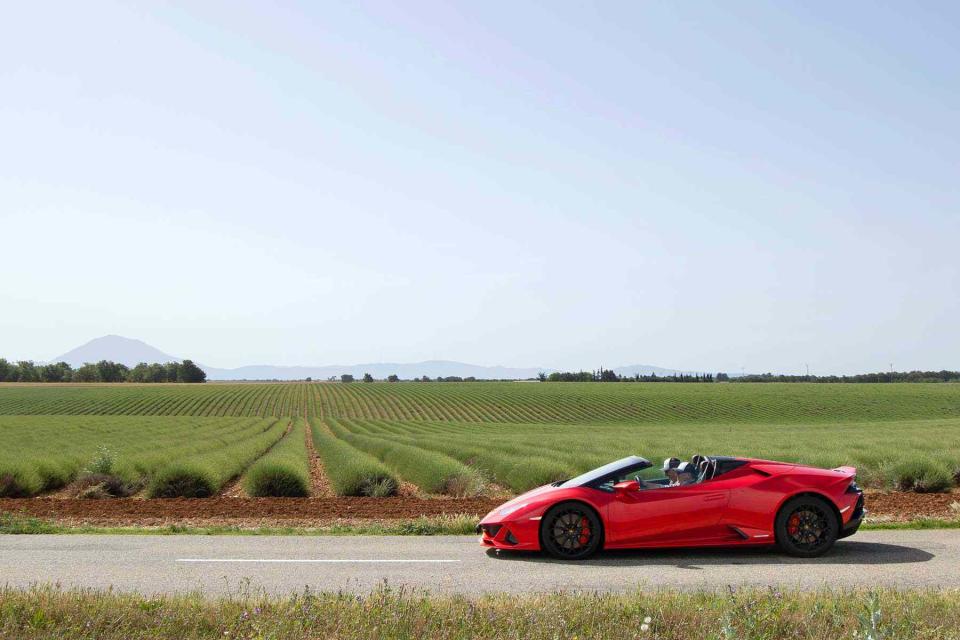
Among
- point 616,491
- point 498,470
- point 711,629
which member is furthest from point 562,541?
point 498,470

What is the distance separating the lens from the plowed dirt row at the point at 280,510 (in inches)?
538

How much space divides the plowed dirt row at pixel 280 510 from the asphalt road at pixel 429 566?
7.77ft

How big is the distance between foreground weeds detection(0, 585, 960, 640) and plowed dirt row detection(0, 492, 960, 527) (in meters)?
6.47

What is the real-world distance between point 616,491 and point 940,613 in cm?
388

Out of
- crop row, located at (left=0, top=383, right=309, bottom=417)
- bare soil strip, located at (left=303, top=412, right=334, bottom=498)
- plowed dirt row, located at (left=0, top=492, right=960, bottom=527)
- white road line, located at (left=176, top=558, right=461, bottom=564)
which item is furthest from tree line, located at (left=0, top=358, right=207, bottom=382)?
white road line, located at (left=176, top=558, right=461, bottom=564)

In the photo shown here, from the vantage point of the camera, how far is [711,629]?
6176mm

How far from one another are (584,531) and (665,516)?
39.1 inches

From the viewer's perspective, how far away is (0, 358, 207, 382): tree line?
579 feet

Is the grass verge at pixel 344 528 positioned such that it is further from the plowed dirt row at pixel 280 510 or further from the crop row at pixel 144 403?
the crop row at pixel 144 403

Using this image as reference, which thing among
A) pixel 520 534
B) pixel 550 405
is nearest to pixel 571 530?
pixel 520 534

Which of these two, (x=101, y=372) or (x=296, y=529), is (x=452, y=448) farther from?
(x=101, y=372)

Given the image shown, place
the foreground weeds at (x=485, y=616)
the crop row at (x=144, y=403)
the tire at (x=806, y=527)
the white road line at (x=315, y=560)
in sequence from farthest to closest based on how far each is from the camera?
the crop row at (x=144, y=403) < the tire at (x=806, y=527) < the white road line at (x=315, y=560) < the foreground weeds at (x=485, y=616)

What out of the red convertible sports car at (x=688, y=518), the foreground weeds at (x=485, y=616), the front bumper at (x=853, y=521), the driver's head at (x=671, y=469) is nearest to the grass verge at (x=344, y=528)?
the red convertible sports car at (x=688, y=518)

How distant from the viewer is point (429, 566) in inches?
365
